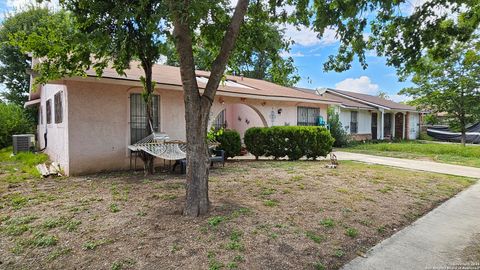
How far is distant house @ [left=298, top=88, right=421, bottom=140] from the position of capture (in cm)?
2159

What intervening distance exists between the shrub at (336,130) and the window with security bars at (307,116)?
4.33ft

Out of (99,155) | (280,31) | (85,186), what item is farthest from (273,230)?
(99,155)

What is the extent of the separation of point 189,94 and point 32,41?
3671 mm

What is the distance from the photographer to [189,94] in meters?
4.34

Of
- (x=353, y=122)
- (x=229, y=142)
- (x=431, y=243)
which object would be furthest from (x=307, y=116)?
(x=431, y=243)

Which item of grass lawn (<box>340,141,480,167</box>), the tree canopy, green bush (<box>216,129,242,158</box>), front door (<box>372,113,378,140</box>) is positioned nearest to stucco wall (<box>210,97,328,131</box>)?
green bush (<box>216,129,242,158</box>)

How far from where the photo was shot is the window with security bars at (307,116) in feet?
52.6

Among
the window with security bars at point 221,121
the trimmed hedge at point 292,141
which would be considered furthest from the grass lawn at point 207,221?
the window with security bars at point 221,121

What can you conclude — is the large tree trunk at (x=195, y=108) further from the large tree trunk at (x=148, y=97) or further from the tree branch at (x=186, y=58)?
the large tree trunk at (x=148, y=97)

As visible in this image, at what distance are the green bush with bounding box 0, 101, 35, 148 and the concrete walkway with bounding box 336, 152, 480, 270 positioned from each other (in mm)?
19054

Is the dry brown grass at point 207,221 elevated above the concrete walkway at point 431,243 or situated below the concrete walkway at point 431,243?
above

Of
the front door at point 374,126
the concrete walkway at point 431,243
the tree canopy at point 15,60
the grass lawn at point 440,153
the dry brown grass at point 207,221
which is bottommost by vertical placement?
the concrete walkway at point 431,243

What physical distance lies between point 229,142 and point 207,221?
689 centimetres

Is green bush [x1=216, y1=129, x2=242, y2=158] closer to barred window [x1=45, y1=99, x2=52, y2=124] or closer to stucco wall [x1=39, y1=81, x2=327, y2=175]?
stucco wall [x1=39, y1=81, x2=327, y2=175]
